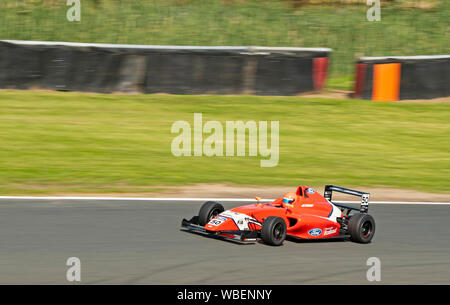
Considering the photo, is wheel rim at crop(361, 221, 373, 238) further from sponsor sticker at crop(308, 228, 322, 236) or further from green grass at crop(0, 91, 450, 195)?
green grass at crop(0, 91, 450, 195)

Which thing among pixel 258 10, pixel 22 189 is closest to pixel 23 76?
pixel 22 189

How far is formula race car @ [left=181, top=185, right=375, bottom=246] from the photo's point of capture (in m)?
8.34

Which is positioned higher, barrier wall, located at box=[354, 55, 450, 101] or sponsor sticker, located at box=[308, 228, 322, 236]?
barrier wall, located at box=[354, 55, 450, 101]

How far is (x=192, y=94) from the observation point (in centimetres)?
1834

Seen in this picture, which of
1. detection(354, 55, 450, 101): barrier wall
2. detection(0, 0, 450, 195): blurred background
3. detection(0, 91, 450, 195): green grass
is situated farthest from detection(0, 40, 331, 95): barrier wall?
detection(354, 55, 450, 101): barrier wall

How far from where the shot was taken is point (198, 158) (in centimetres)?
1444

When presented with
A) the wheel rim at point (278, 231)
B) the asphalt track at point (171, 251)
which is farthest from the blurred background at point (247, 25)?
the wheel rim at point (278, 231)

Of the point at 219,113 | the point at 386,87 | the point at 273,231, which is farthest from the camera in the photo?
the point at 386,87

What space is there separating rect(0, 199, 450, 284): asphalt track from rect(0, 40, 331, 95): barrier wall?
786cm

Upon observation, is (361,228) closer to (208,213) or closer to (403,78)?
(208,213)

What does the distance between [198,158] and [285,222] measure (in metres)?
6.17

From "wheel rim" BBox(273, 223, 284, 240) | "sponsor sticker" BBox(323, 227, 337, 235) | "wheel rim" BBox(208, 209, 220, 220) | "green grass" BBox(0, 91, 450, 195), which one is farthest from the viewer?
"green grass" BBox(0, 91, 450, 195)

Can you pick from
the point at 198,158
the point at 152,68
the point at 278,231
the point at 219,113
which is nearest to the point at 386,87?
the point at 219,113

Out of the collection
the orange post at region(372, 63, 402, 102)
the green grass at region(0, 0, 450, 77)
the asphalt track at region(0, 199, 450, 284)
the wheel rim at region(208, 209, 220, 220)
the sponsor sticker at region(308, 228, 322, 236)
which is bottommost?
the asphalt track at region(0, 199, 450, 284)
